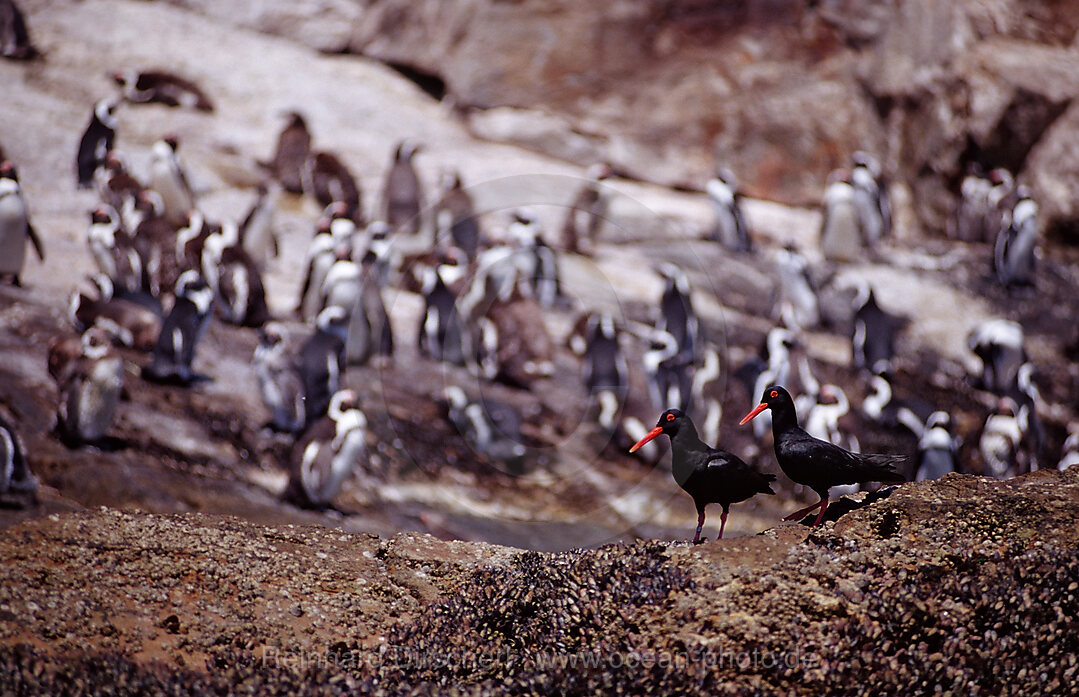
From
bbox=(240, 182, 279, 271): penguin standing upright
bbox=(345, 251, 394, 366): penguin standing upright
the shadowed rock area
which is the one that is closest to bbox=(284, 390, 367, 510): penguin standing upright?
bbox=(345, 251, 394, 366): penguin standing upright

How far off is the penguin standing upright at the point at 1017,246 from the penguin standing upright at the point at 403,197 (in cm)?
750

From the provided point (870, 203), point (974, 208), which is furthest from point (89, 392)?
point (974, 208)

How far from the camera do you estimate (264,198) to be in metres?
11.6

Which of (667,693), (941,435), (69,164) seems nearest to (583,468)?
(941,435)

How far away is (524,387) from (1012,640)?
632 cm

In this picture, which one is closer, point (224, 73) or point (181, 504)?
point (181, 504)

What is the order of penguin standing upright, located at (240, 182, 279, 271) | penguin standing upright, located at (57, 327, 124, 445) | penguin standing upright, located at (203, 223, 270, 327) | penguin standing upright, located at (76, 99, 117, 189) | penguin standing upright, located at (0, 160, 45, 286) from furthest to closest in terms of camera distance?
penguin standing upright, located at (76, 99, 117, 189) < penguin standing upright, located at (240, 182, 279, 271) < penguin standing upright, located at (203, 223, 270, 327) < penguin standing upright, located at (0, 160, 45, 286) < penguin standing upright, located at (57, 327, 124, 445)

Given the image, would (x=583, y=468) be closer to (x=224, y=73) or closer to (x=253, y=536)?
(x=253, y=536)

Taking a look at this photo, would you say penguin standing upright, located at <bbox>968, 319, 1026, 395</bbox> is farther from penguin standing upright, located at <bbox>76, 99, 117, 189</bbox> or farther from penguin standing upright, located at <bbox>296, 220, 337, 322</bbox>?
penguin standing upright, located at <bbox>76, 99, 117, 189</bbox>

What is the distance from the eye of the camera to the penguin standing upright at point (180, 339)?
27.6 feet

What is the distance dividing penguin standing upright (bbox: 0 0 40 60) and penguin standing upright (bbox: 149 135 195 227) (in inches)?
141

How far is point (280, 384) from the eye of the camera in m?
8.42

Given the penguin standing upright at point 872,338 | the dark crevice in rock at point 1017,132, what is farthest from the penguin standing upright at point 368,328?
the dark crevice in rock at point 1017,132

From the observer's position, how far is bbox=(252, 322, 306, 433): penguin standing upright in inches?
331
